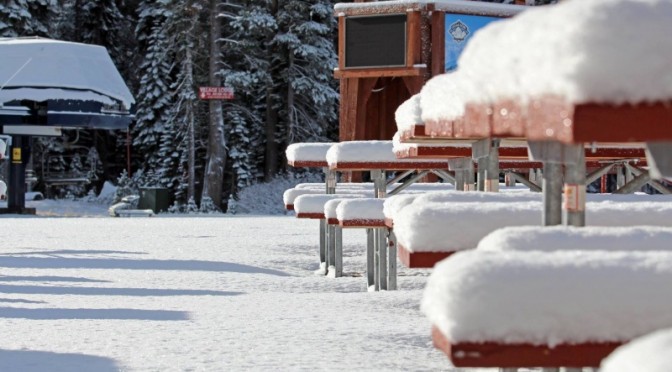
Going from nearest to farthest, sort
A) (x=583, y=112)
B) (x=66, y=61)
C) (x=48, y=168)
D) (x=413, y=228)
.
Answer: (x=583, y=112)
(x=413, y=228)
(x=66, y=61)
(x=48, y=168)

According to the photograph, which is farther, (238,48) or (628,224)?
(238,48)

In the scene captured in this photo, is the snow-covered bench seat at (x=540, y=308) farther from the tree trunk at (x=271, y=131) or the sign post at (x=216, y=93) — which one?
the tree trunk at (x=271, y=131)

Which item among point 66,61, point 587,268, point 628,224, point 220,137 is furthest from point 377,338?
point 220,137

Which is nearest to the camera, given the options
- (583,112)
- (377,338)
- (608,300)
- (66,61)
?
(583,112)

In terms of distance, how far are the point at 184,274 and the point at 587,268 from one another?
11703 millimetres

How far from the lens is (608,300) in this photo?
2785mm

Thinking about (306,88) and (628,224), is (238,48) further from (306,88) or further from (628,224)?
(628,224)

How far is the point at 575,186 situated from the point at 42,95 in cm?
3054

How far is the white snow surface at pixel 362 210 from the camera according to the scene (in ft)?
39.3

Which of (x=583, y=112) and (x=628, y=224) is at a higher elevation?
(x=583, y=112)

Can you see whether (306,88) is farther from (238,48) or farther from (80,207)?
(80,207)

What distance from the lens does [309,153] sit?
50.8 feet

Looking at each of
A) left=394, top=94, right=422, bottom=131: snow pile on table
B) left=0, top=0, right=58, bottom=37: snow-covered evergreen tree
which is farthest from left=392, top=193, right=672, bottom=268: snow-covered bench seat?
left=0, top=0, right=58, bottom=37: snow-covered evergreen tree

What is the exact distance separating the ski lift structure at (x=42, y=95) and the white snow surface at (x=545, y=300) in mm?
30482
